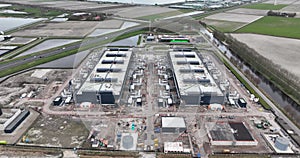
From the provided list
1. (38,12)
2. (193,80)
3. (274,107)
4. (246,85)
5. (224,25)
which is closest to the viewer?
(274,107)

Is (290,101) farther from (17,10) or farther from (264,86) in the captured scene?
(17,10)

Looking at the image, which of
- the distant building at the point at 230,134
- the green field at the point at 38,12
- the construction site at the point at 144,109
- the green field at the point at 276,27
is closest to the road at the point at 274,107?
the construction site at the point at 144,109

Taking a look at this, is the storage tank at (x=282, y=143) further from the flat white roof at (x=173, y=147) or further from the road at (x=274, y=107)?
the flat white roof at (x=173, y=147)

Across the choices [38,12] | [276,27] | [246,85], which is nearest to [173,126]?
[246,85]

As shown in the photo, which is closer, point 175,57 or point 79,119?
point 79,119

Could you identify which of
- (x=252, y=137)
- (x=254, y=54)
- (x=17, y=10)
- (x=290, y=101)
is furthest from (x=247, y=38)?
(x=17, y=10)

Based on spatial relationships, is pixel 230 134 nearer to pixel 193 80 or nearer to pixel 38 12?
pixel 193 80

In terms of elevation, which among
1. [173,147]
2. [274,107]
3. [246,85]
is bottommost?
[173,147]
